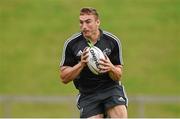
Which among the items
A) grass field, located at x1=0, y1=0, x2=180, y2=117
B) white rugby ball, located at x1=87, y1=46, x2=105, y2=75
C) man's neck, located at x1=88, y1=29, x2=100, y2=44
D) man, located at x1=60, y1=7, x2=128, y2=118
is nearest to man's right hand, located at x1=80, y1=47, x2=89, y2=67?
white rugby ball, located at x1=87, y1=46, x2=105, y2=75

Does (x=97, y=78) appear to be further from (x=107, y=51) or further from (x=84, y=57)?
(x=84, y=57)

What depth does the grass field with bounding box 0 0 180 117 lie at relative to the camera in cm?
3120

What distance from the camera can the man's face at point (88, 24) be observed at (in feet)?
37.6

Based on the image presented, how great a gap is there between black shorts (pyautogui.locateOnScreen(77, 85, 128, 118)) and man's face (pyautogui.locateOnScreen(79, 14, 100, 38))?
0.95 m

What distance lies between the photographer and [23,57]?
1325 inches

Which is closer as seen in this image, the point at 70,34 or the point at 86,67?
the point at 86,67

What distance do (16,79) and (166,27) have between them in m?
7.38

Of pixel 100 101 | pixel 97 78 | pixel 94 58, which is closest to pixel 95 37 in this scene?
pixel 94 58

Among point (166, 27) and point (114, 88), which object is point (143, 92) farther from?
point (114, 88)

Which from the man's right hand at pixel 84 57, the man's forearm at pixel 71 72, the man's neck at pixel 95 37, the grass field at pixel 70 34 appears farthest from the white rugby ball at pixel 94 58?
the grass field at pixel 70 34

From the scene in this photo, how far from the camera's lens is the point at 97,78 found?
1179 centimetres

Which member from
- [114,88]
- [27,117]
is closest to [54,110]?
[27,117]

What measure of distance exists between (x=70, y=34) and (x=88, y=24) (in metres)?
22.3

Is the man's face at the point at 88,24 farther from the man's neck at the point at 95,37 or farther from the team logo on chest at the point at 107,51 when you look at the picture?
the team logo on chest at the point at 107,51
